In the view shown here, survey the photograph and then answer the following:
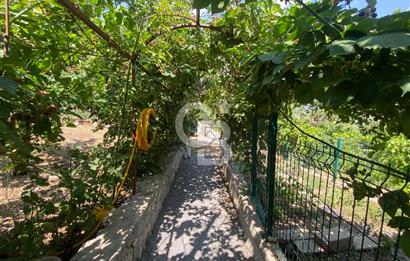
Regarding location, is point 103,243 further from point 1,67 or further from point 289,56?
point 289,56

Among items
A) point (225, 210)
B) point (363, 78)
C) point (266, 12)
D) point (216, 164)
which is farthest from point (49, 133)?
point (216, 164)

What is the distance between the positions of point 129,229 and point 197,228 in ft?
4.92

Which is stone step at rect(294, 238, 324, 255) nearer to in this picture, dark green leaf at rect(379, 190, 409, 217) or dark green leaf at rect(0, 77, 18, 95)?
dark green leaf at rect(379, 190, 409, 217)

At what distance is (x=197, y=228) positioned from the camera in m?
4.25

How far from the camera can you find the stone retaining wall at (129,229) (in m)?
2.49

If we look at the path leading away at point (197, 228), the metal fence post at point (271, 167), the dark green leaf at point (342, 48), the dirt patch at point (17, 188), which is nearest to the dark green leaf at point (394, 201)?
the dark green leaf at point (342, 48)

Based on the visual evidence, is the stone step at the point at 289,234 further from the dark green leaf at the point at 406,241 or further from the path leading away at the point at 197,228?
the dark green leaf at the point at 406,241

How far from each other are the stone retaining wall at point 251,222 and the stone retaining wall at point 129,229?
133cm

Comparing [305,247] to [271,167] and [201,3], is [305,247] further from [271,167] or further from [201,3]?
[201,3]

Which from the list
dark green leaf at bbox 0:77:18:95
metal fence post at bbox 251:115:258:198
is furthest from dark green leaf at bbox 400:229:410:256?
metal fence post at bbox 251:115:258:198

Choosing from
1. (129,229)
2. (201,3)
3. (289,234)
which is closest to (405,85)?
(201,3)

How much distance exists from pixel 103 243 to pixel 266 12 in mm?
2820

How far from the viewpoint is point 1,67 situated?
1.33m

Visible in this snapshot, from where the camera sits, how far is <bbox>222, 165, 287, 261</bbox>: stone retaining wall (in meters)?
2.97
